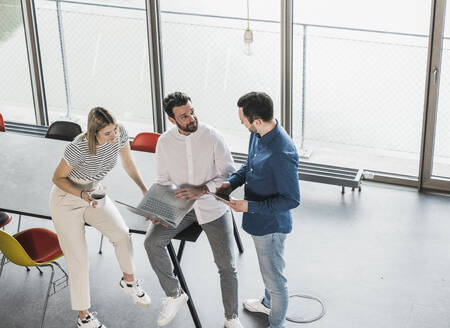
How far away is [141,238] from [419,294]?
2186 mm

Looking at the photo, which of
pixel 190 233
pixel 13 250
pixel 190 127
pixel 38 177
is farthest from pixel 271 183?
pixel 38 177

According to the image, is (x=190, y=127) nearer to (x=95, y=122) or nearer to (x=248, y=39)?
(x=95, y=122)

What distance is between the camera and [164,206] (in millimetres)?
3812

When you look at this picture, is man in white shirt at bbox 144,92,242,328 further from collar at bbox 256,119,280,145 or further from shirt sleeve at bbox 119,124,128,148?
collar at bbox 256,119,280,145

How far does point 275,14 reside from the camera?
5.96m

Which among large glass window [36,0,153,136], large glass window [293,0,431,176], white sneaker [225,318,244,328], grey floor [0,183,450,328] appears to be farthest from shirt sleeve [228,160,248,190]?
large glass window [36,0,153,136]

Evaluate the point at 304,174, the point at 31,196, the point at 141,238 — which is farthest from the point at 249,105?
the point at 304,174

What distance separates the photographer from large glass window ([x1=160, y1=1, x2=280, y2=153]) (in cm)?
614

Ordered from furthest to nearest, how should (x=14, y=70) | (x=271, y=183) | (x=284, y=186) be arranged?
(x=14, y=70) < (x=271, y=183) < (x=284, y=186)

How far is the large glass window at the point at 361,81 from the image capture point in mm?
5707

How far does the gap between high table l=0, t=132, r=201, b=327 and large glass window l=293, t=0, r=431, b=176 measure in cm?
206

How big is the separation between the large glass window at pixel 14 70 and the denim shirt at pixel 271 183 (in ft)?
14.2

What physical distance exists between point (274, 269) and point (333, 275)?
1.08 metres

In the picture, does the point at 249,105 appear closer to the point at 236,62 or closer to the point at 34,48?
the point at 236,62
